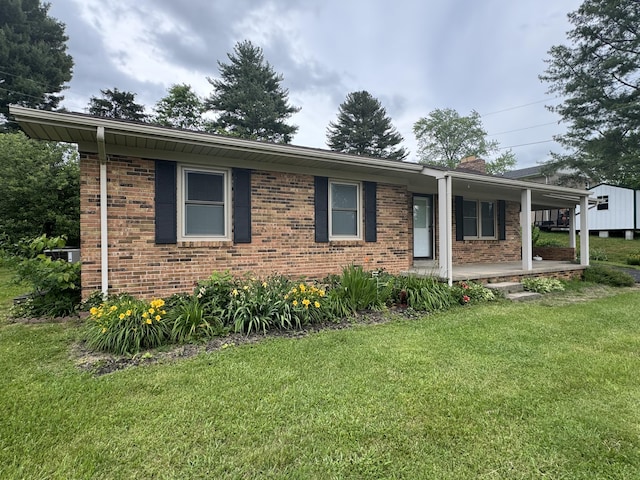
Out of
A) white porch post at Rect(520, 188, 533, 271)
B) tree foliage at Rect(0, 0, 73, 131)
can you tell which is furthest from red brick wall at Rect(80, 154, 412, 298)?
tree foliage at Rect(0, 0, 73, 131)

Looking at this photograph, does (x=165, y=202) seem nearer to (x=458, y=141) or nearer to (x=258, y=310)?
(x=258, y=310)

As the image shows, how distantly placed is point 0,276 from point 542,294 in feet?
47.7

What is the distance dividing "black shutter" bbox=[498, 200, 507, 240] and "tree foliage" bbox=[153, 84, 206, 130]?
21.1 meters

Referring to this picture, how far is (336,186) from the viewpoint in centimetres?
720

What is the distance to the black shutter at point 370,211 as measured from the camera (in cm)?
736

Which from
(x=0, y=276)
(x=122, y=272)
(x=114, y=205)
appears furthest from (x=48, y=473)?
(x=0, y=276)

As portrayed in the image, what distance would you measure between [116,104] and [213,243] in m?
23.3

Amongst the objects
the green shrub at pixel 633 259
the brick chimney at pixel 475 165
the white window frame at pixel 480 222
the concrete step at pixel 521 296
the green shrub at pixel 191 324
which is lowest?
the concrete step at pixel 521 296

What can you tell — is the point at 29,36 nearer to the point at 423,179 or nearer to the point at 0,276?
the point at 0,276

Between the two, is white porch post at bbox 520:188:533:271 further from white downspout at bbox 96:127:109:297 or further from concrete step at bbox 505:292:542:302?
white downspout at bbox 96:127:109:297

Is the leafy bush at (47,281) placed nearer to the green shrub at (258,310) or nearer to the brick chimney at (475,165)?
the green shrub at (258,310)

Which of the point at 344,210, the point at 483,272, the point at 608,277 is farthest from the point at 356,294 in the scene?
the point at 608,277

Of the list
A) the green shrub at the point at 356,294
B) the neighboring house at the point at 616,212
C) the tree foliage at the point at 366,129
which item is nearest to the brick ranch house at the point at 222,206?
the green shrub at the point at 356,294

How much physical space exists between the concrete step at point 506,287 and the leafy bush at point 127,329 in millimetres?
6372
